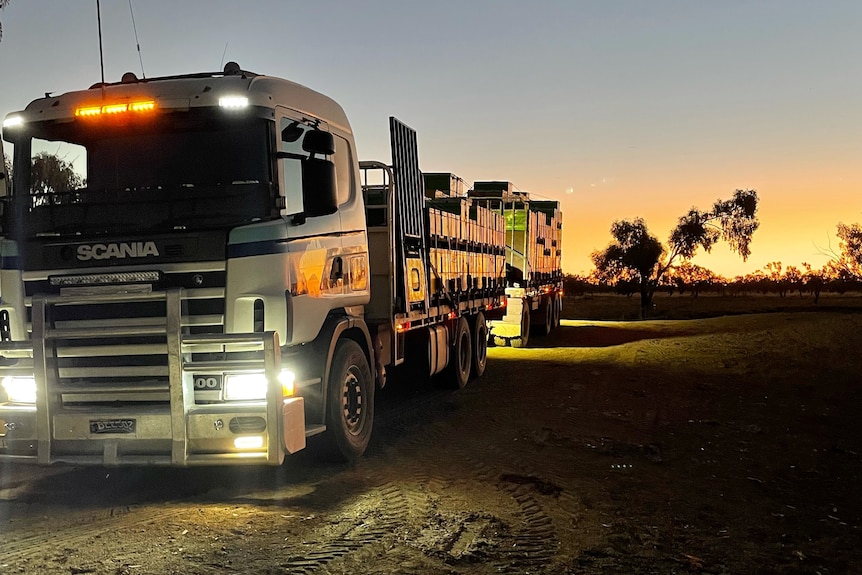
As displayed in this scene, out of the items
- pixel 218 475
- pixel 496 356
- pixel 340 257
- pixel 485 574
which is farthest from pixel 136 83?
pixel 496 356

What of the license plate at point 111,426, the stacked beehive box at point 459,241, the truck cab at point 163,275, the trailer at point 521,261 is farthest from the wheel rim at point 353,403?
the trailer at point 521,261

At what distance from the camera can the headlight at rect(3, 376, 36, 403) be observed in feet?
21.7

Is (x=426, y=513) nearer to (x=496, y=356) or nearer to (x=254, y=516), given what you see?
(x=254, y=516)

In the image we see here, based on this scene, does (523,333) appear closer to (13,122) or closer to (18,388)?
(13,122)

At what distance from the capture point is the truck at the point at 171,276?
6.33 metres

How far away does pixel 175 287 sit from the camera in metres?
6.42

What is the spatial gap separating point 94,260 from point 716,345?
656 inches

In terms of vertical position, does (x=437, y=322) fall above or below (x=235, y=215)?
below

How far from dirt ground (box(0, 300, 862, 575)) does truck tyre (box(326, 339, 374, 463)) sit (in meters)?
0.24

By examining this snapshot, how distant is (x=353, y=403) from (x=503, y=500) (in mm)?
1929

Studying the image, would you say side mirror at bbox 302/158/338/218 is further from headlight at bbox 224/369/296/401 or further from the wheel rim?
the wheel rim

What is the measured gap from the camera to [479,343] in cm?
1475

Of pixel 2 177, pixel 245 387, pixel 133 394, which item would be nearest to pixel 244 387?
pixel 245 387

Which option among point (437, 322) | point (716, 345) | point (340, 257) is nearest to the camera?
point (340, 257)
